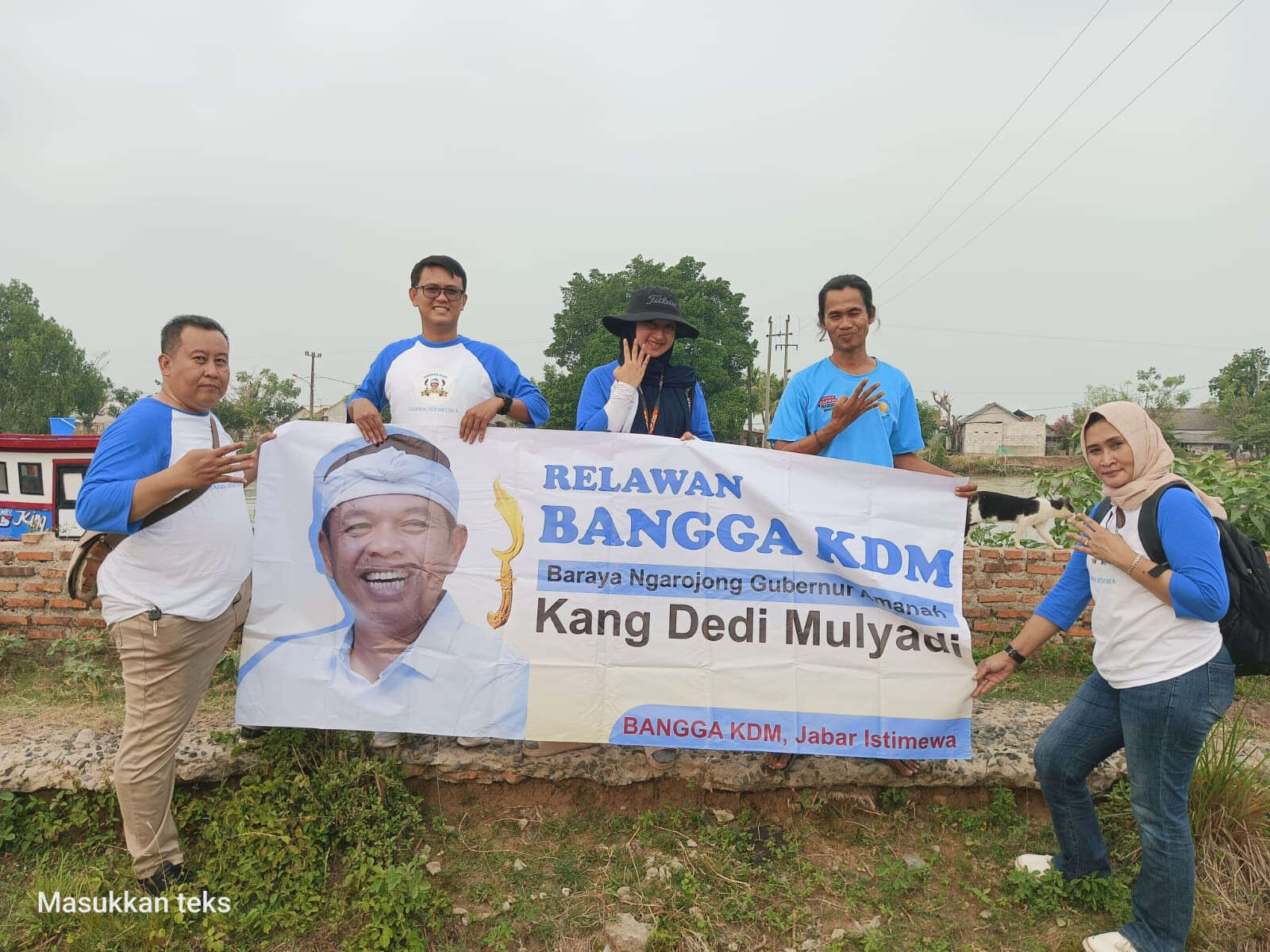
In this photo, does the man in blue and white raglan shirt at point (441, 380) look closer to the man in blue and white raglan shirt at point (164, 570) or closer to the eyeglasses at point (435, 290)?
the eyeglasses at point (435, 290)

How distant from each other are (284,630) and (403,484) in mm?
794

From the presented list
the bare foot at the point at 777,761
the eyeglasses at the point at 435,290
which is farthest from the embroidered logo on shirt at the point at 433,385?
the bare foot at the point at 777,761

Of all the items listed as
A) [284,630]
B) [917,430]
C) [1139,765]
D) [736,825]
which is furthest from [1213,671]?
[284,630]

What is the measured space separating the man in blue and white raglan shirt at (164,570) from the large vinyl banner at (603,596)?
0.39m

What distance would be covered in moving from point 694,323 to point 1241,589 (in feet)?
124

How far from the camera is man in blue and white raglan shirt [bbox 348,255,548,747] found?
3057 millimetres

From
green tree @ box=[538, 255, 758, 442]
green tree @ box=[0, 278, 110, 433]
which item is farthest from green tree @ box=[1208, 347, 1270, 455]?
green tree @ box=[0, 278, 110, 433]

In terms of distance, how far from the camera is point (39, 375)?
4875cm

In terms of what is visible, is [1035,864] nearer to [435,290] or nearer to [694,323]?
[435,290]

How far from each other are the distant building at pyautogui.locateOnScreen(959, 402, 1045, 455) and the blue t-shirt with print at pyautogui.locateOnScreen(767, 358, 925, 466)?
241 ft

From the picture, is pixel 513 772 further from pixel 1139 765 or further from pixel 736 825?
pixel 1139 765

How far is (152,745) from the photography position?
2500mm

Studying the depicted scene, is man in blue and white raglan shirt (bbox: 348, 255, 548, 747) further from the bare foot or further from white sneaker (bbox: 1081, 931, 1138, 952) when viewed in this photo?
white sneaker (bbox: 1081, 931, 1138, 952)

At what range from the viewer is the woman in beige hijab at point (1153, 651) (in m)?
2.20
